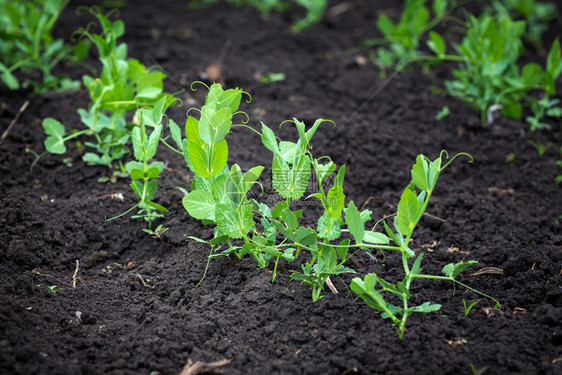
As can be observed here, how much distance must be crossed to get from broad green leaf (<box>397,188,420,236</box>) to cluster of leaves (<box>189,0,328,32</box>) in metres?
2.75

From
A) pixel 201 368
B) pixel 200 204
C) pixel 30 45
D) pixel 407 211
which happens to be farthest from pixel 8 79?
pixel 407 211

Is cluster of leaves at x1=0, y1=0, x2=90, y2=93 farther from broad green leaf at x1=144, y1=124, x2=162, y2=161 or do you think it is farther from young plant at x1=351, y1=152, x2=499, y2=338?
young plant at x1=351, y1=152, x2=499, y2=338

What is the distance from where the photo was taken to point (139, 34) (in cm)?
379

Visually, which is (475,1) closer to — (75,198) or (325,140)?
(325,140)

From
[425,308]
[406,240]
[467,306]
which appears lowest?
[467,306]

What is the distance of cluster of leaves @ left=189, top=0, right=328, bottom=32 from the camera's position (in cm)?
408

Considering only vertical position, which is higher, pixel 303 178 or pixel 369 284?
pixel 303 178

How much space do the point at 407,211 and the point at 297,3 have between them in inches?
129

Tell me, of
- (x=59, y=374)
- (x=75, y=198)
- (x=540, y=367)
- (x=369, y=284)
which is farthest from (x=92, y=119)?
(x=540, y=367)

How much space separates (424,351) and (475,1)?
12.4ft

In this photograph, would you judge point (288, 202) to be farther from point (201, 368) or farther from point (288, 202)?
point (201, 368)

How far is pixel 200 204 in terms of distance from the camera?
70.2 inches

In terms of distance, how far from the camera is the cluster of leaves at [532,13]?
3990mm

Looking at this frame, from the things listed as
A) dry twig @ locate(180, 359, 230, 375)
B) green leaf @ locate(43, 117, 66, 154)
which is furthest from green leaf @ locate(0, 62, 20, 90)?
dry twig @ locate(180, 359, 230, 375)
